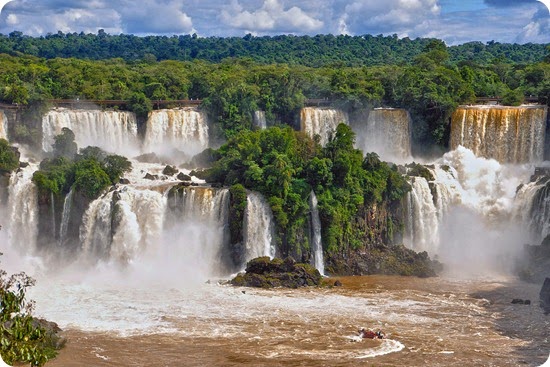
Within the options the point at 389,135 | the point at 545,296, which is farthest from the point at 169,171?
the point at 545,296

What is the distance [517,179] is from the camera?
33.8 meters

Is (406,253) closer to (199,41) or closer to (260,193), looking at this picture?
(260,193)

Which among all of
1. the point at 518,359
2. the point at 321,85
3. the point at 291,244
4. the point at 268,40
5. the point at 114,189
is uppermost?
the point at 268,40

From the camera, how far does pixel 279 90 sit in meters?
38.5

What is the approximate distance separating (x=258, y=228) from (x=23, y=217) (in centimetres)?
827

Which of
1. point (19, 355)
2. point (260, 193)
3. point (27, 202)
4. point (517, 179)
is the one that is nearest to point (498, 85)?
point (517, 179)

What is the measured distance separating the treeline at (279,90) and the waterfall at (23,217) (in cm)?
619

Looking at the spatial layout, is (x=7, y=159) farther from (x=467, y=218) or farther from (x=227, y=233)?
(x=467, y=218)

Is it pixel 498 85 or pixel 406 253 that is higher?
pixel 498 85

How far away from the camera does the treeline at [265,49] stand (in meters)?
69.9

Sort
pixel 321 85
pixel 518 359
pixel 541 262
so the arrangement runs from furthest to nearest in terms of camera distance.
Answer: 1. pixel 321 85
2. pixel 541 262
3. pixel 518 359

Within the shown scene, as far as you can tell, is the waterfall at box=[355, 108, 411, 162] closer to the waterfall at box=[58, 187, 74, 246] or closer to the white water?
the white water

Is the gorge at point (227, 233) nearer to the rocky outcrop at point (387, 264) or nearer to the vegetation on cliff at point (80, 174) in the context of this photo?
the vegetation on cliff at point (80, 174)

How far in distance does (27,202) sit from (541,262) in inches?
698
